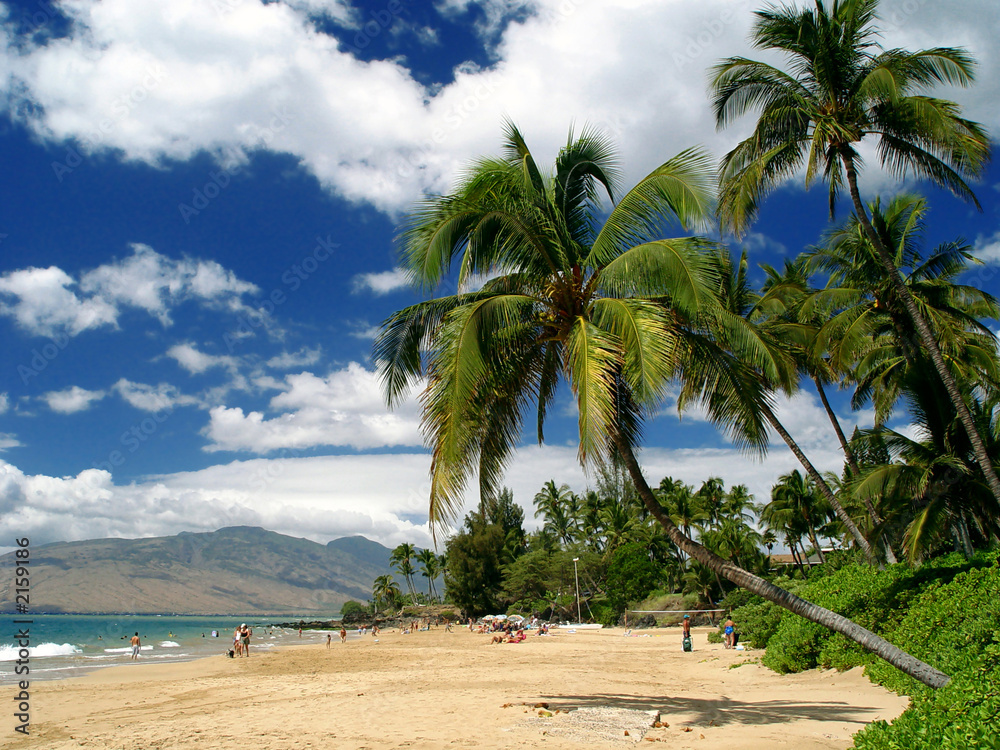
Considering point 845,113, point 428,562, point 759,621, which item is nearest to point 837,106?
point 845,113

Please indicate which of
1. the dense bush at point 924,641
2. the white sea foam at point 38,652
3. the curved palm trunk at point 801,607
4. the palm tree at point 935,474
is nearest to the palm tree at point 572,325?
the curved palm trunk at point 801,607

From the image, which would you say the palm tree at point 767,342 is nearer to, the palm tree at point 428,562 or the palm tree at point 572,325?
the palm tree at point 572,325

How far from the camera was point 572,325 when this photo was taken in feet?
24.1

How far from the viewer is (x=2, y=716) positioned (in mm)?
13062

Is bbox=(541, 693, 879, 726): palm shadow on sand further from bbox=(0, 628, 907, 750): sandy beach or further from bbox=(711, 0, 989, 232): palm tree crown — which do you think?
bbox=(711, 0, 989, 232): palm tree crown

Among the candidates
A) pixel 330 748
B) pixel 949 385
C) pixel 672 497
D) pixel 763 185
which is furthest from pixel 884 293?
pixel 672 497

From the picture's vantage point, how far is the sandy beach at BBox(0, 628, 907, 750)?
24.1 feet

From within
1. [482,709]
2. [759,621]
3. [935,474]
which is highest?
[935,474]

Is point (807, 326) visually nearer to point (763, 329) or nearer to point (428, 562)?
point (763, 329)

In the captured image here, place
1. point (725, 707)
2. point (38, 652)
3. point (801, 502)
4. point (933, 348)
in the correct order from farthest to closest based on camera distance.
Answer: point (801, 502) → point (38, 652) → point (933, 348) → point (725, 707)

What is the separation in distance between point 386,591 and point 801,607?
8785cm

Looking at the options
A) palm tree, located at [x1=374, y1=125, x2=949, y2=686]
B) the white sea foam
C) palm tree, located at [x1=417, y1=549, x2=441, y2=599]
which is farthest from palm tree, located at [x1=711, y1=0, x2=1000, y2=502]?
palm tree, located at [x1=417, y1=549, x2=441, y2=599]

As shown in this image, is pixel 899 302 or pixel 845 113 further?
pixel 899 302

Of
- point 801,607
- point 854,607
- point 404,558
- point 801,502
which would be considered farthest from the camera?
point 404,558
